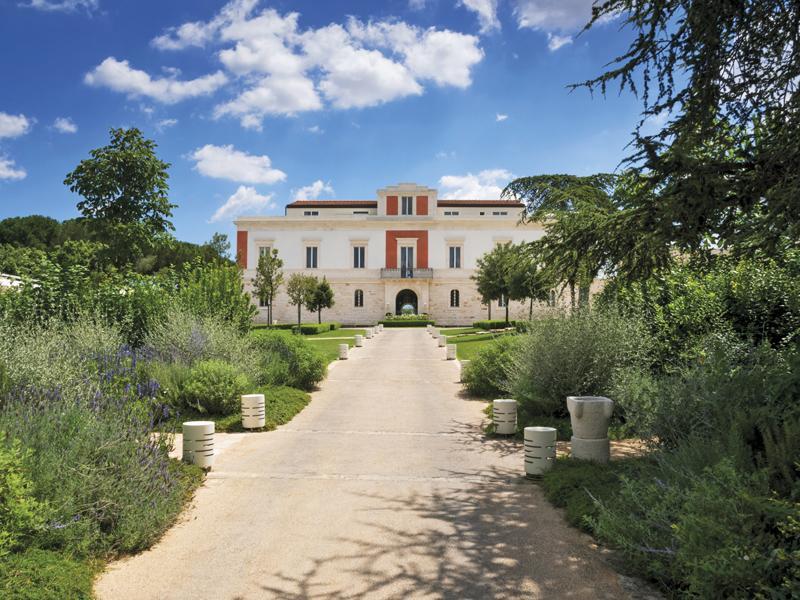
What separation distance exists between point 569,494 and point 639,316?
15.7ft

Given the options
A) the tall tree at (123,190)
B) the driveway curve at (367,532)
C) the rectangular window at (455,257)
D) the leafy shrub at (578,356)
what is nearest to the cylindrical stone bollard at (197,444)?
the driveway curve at (367,532)

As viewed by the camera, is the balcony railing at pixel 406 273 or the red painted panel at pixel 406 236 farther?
the red painted panel at pixel 406 236

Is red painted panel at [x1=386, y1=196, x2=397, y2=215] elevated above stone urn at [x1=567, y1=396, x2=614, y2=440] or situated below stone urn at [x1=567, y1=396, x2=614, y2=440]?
above

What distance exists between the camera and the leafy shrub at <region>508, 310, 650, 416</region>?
332 inches

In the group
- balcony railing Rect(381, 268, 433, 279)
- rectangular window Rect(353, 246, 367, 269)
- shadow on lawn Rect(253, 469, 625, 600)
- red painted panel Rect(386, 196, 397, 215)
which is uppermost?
red painted panel Rect(386, 196, 397, 215)

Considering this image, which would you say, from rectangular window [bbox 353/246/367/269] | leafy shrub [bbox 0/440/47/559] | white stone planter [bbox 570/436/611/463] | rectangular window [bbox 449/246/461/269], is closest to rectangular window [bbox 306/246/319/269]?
rectangular window [bbox 353/246/367/269]

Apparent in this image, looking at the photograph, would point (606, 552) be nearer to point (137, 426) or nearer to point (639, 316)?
point (137, 426)

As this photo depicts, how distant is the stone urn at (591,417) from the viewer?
618cm

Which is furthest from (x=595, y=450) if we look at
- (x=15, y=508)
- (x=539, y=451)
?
(x=15, y=508)

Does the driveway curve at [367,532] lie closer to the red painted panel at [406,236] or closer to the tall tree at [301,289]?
the tall tree at [301,289]

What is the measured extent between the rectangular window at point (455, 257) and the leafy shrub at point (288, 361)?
131 ft

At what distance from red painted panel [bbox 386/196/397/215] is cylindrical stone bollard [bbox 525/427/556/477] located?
48722 millimetres

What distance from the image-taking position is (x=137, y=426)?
209 inches

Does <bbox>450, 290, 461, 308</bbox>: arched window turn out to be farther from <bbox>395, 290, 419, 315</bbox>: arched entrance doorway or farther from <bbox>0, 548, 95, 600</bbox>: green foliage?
<bbox>0, 548, 95, 600</bbox>: green foliage
